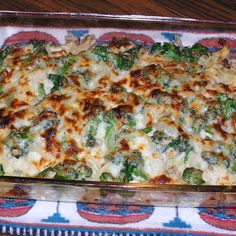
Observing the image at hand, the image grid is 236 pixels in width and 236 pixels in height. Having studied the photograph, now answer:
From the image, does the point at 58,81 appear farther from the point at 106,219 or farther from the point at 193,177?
the point at 193,177

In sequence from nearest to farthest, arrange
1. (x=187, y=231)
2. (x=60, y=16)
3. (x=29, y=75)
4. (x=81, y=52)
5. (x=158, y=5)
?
1. (x=187, y=231)
2. (x=29, y=75)
3. (x=81, y=52)
4. (x=60, y=16)
5. (x=158, y=5)

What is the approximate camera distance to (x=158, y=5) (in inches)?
154

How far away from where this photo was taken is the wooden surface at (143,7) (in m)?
3.87

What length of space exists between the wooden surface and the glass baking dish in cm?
36

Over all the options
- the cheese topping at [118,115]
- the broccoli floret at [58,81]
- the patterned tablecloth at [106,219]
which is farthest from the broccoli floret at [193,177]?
the broccoli floret at [58,81]

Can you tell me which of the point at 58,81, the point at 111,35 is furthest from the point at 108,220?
the point at 111,35

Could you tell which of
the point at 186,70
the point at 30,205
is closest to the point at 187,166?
the point at 186,70

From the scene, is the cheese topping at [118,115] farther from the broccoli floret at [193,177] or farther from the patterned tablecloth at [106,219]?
the patterned tablecloth at [106,219]

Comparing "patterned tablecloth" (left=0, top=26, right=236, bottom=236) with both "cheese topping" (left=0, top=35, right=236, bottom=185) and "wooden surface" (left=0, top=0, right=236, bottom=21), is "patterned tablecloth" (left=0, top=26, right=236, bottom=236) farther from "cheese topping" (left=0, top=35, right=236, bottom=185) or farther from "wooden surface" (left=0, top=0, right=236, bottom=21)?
"wooden surface" (left=0, top=0, right=236, bottom=21)

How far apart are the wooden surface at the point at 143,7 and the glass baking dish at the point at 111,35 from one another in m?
0.36

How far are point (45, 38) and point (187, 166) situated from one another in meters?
1.46

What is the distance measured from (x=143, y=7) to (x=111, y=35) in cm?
47

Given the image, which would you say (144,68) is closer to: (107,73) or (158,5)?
(107,73)

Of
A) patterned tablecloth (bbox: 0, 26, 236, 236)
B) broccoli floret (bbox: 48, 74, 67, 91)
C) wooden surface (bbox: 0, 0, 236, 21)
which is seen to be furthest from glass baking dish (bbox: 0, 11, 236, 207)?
broccoli floret (bbox: 48, 74, 67, 91)
